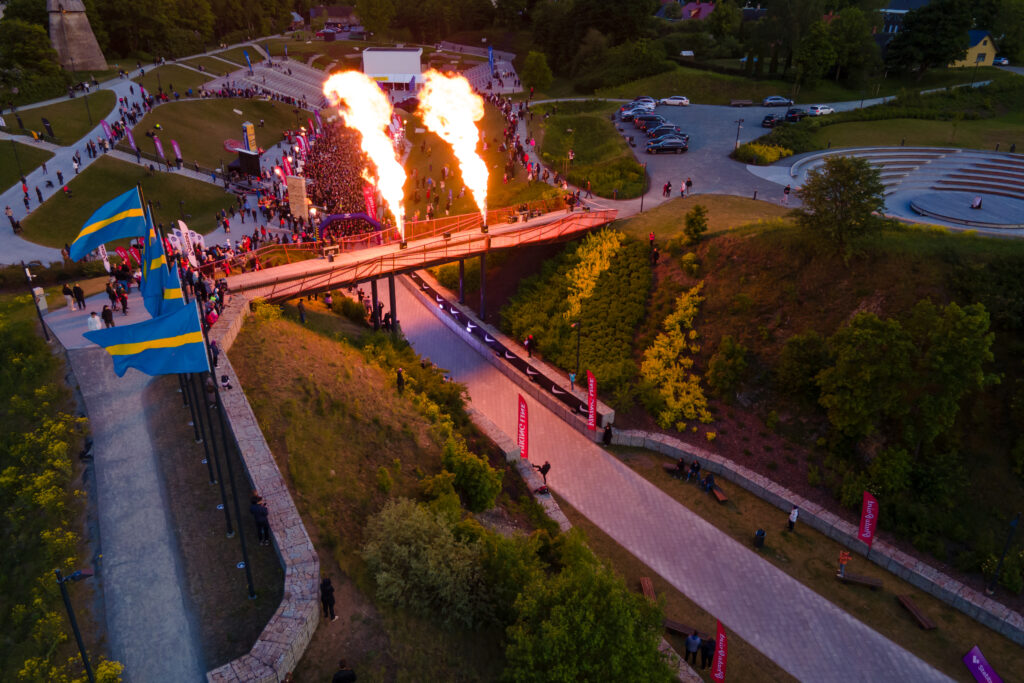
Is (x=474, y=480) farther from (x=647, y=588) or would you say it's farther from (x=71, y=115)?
(x=71, y=115)

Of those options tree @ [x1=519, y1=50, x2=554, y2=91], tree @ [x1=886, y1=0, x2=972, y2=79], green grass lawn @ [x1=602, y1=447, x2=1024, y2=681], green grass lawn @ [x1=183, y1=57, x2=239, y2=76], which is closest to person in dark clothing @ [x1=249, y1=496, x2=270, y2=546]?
green grass lawn @ [x1=602, y1=447, x2=1024, y2=681]

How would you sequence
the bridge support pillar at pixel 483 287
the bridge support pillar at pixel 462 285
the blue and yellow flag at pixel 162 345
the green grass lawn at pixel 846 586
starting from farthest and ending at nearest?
the bridge support pillar at pixel 462 285 → the bridge support pillar at pixel 483 287 → the green grass lawn at pixel 846 586 → the blue and yellow flag at pixel 162 345

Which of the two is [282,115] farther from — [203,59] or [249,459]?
[249,459]

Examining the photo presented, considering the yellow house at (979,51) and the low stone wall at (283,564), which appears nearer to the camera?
the low stone wall at (283,564)

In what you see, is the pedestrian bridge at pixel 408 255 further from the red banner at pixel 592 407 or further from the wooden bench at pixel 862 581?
the wooden bench at pixel 862 581

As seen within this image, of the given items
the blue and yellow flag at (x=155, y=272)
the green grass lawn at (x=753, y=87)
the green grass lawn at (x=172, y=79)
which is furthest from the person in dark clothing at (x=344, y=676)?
the green grass lawn at (x=172, y=79)

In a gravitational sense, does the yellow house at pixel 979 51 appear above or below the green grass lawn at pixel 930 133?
above

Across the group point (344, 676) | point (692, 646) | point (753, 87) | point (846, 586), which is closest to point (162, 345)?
point (344, 676)
